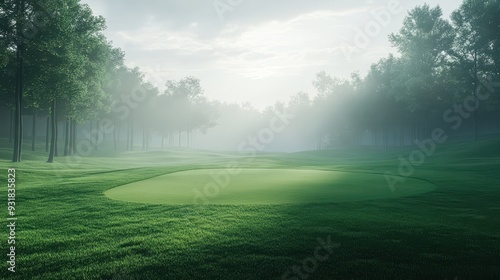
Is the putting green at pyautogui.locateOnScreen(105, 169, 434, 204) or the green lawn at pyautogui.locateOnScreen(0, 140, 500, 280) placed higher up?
the putting green at pyautogui.locateOnScreen(105, 169, 434, 204)

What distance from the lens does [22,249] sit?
26.4 feet

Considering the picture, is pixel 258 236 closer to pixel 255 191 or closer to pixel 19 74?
pixel 255 191

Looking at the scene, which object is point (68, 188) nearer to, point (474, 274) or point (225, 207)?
point (225, 207)

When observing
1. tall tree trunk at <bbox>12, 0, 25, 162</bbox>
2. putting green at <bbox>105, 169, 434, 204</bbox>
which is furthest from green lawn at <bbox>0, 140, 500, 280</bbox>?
tall tree trunk at <bbox>12, 0, 25, 162</bbox>

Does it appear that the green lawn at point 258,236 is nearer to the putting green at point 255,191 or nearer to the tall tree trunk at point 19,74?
the putting green at point 255,191

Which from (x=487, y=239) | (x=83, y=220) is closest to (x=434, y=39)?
(x=487, y=239)

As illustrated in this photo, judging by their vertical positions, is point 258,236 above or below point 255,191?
below

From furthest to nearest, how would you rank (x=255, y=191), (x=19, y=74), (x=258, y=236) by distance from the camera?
(x=19, y=74) < (x=255, y=191) < (x=258, y=236)

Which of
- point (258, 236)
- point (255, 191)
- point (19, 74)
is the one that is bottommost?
point (258, 236)

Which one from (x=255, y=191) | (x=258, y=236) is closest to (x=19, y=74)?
(x=255, y=191)

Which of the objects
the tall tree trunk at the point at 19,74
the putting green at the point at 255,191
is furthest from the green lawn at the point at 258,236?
the tall tree trunk at the point at 19,74

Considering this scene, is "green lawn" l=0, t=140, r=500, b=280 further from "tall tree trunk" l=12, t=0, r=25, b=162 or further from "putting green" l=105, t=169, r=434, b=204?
"tall tree trunk" l=12, t=0, r=25, b=162

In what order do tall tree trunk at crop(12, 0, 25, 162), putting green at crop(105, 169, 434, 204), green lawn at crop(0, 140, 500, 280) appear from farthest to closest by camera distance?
tall tree trunk at crop(12, 0, 25, 162), putting green at crop(105, 169, 434, 204), green lawn at crop(0, 140, 500, 280)

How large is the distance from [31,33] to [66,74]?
14.7 feet
